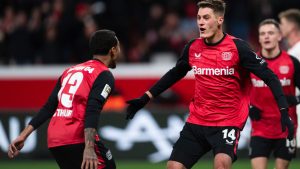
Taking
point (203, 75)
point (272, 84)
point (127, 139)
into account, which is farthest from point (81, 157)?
point (127, 139)

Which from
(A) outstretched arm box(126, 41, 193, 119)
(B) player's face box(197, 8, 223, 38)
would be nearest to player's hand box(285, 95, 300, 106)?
(A) outstretched arm box(126, 41, 193, 119)

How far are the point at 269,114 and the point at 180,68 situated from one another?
66.3 inches

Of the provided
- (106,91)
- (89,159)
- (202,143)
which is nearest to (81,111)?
(106,91)

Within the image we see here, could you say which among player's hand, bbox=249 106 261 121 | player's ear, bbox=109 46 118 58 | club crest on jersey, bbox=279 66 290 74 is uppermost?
player's ear, bbox=109 46 118 58

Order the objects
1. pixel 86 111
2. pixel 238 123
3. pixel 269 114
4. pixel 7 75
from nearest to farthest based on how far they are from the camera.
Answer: pixel 86 111
pixel 238 123
pixel 269 114
pixel 7 75

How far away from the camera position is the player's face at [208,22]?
24.2ft

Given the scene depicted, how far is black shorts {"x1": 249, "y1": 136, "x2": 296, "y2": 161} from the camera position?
878cm

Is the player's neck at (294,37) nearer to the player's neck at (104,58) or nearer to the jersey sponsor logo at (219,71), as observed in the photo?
the jersey sponsor logo at (219,71)

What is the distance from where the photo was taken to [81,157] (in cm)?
665

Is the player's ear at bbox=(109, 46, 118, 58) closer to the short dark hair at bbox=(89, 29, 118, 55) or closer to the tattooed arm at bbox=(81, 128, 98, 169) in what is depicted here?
the short dark hair at bbox=(89, 29, 118, 55)

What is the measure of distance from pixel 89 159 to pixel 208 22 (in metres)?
1.99

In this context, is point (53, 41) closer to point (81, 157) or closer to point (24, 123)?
point (24, 123)

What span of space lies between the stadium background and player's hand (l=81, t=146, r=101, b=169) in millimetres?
8831

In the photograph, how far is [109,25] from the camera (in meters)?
16.3
